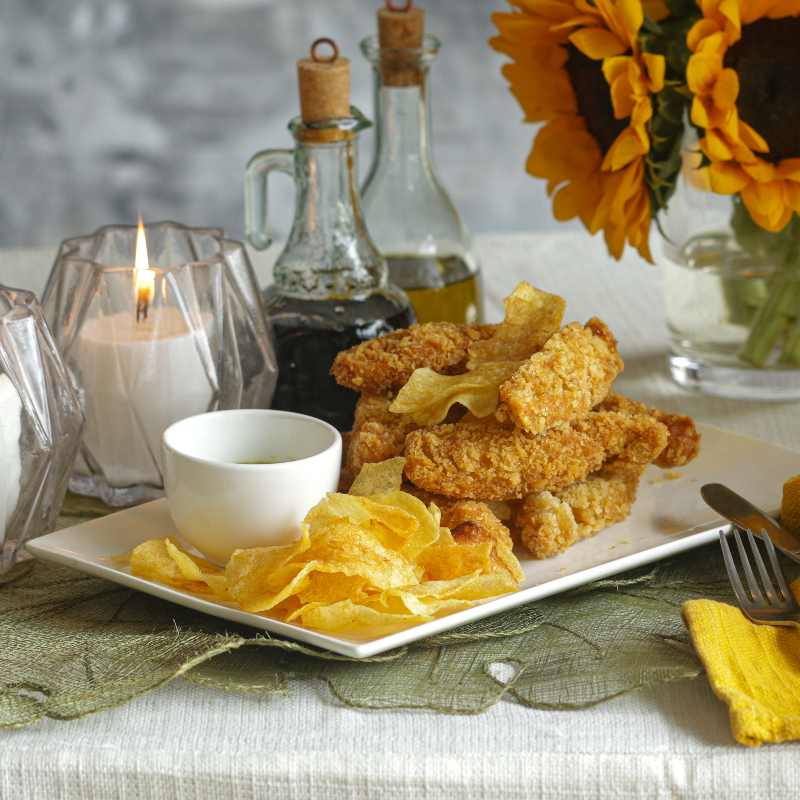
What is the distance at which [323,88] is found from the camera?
3.54 feet

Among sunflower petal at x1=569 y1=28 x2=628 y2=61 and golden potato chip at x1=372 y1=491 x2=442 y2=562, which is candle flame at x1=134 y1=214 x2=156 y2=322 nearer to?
golden potato chip at x1=372 y1=491 x2=442 y2=562

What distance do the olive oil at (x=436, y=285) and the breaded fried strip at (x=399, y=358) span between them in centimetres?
33

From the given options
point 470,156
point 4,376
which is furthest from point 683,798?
point 470,156

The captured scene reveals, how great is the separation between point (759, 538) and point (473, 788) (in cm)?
38

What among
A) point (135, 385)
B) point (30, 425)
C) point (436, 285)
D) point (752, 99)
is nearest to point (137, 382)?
point (135, 385)

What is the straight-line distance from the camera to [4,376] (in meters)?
0.87

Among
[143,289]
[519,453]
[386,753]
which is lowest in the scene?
[386,753]

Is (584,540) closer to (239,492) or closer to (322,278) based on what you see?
(239,492)

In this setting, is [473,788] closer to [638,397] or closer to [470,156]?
[638,397]

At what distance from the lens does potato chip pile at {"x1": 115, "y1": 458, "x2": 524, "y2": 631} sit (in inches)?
29.1

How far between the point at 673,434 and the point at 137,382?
1.71 ft

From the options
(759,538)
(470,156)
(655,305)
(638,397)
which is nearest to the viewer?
(759,538)

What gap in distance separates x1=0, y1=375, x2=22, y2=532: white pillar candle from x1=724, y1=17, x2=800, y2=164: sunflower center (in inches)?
31.1

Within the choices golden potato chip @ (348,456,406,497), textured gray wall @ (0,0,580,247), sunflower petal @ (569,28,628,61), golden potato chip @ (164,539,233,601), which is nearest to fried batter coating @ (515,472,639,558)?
golden potato chip @ (348,456,406,497)
